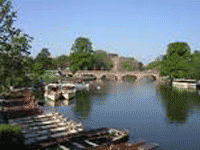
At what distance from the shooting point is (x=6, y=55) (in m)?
14.2

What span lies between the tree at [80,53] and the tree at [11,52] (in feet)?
320

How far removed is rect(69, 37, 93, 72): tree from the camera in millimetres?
113875

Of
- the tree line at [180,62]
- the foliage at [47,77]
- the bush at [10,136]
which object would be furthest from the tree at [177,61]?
the bush at [10,136]

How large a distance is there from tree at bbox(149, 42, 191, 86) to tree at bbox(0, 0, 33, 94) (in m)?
84.6

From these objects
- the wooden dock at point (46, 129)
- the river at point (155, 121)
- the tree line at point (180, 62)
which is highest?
the tree line at point (180, 62)

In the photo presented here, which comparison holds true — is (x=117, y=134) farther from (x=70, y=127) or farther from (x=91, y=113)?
(x=91, y=113)

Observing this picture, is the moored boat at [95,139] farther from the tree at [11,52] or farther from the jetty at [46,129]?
the tree at [11,52]

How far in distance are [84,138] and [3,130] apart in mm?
8364

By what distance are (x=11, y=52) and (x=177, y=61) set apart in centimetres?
9050

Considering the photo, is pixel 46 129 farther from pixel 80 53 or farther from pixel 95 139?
pixel 80 53

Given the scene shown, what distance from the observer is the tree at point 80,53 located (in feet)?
374

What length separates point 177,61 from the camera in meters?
95.0

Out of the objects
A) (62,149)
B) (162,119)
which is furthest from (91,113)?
(62,149)

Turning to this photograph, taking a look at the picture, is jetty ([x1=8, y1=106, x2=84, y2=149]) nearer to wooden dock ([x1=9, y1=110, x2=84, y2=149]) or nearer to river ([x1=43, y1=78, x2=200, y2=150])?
wooden dock ([x1=9, y1=110, x2=84, y2=149])
